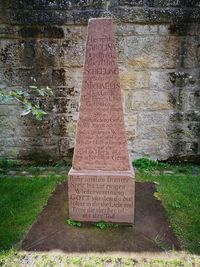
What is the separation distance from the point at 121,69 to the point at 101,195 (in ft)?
6.72

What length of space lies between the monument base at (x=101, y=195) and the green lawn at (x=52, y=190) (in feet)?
1.70

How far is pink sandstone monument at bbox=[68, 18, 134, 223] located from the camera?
2660 mm

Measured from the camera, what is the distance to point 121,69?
4.14m

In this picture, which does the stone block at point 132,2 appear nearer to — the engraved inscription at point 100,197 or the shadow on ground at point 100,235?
the engraved inscription at point 100,197

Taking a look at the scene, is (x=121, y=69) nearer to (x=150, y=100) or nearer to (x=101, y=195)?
(x=150, y=100)

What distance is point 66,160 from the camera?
178 inches

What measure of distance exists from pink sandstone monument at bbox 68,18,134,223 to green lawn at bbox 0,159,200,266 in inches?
21.5

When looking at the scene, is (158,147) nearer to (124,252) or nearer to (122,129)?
(122,129)

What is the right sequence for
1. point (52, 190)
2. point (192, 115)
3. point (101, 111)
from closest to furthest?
point (101, 111)
point (52, 190)
point (192, 115)

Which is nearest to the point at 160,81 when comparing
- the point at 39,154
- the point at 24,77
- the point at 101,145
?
the point at 101,145

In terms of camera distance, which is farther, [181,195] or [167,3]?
[167,3]

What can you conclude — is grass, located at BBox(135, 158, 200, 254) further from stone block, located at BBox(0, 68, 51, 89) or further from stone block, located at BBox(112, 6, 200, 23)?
stone block, located at BBox(112, 6, 200, 23)

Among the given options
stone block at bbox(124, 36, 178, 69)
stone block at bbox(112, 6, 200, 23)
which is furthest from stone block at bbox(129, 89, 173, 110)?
stone block at bbox(112, 6, 200, 23)

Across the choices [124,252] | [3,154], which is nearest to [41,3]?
[3,154]
